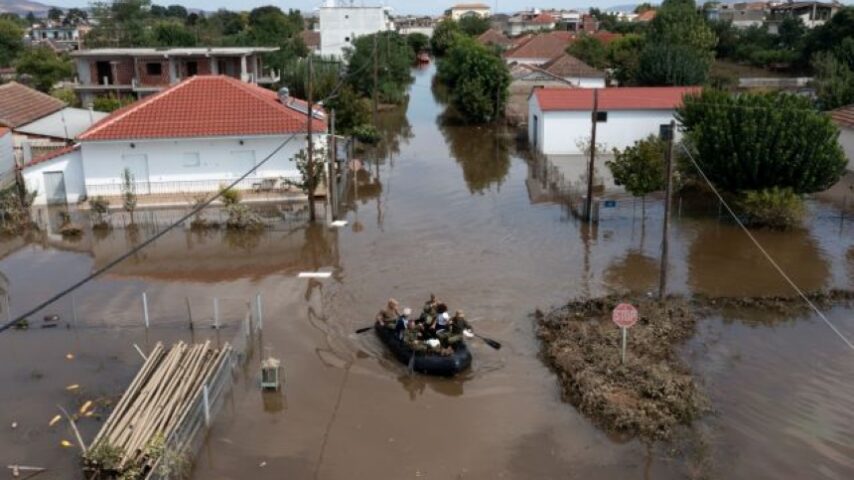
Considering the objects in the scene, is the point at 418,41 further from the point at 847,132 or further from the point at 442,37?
the point at 847,132

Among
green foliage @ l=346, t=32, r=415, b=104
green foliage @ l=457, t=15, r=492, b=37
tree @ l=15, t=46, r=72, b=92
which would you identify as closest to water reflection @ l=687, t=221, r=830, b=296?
green foliage @ l=346, t=32, r=415, b=104

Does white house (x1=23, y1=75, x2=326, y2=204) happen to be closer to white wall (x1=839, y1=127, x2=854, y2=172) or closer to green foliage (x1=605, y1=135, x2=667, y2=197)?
green foliage (x1=605, y1=135, x2=667, y2=197)

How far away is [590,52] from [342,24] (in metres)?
33.8

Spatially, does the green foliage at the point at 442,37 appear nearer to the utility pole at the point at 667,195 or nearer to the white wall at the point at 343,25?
the white wall at the point at 343,25

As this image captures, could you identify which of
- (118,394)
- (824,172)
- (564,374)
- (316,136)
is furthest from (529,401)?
(316,136)

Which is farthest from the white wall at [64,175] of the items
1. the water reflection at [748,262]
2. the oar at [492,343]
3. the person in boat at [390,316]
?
the water reflection at [748,262]

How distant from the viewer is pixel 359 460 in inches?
539

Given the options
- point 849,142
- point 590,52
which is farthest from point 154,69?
point 849,142

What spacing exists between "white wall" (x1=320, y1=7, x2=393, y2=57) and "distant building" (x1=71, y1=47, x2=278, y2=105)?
125 feet

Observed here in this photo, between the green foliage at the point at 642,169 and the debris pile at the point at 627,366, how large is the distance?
763cm

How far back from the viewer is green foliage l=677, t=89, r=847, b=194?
2594 cm

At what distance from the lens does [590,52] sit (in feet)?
234

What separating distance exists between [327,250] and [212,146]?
940 cm

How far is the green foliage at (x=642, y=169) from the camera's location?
26.8 metres
